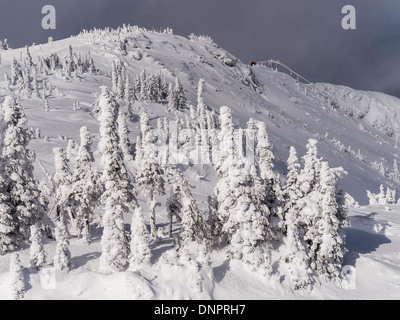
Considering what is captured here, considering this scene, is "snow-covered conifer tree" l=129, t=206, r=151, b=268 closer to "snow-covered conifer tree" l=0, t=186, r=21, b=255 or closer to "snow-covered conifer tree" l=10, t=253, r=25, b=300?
"snow-covered conifer tree" l=10, t=253, r=25, b=300

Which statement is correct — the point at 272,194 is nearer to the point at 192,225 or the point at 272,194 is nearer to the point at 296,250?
the point at 296,250

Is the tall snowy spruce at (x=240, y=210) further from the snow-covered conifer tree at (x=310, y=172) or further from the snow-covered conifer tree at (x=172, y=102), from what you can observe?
the snow-covered conifer tree at (x=172, y=102)

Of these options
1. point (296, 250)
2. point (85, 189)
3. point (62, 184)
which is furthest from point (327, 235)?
point (62, 184)

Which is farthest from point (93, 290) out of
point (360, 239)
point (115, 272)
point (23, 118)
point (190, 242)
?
point (360, 239)

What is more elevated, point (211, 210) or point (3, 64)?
point (3, 64)
